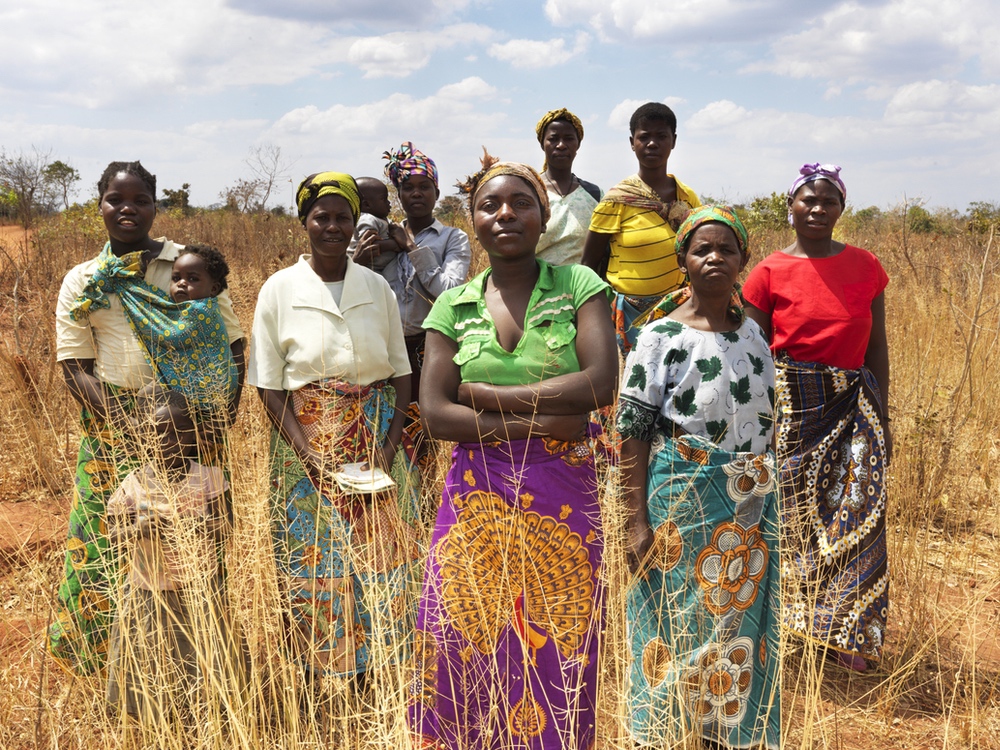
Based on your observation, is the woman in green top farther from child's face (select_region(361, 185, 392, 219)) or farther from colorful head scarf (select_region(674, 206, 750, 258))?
child's face (select_region(361, 185, 392, 219))

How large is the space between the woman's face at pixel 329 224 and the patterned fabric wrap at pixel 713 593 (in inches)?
53.9

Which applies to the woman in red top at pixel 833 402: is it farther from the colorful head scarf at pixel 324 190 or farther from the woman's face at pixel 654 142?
the colorful head scarf at pixel 324 190

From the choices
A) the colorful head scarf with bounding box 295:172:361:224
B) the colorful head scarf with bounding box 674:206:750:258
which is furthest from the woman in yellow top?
the colorful head scarf with bounding box 295:172:361:224

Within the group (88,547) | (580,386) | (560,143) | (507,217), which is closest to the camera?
(580,386)

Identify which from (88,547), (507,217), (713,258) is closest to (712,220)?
(713,258)

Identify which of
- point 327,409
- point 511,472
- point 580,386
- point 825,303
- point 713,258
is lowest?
point 511,472

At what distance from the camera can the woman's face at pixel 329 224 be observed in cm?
288

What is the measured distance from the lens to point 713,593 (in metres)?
2.36

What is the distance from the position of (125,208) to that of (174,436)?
2.82ft

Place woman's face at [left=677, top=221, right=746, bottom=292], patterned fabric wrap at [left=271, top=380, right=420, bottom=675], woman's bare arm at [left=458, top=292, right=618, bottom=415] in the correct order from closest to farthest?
woman's bare arm at [left=458, top=292, right=618, bottom=415], woman's face at [left=677, top=221, right=746, bottom=292], patterned fabric wrap at [left=271, top=380, right=420, bottom=675]

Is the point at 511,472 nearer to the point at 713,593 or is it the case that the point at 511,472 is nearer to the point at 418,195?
the point at 713,593

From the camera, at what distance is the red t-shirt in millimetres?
3355

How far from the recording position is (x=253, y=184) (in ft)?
37.6

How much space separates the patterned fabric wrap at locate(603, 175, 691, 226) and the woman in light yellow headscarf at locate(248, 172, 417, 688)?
1.41 metres
